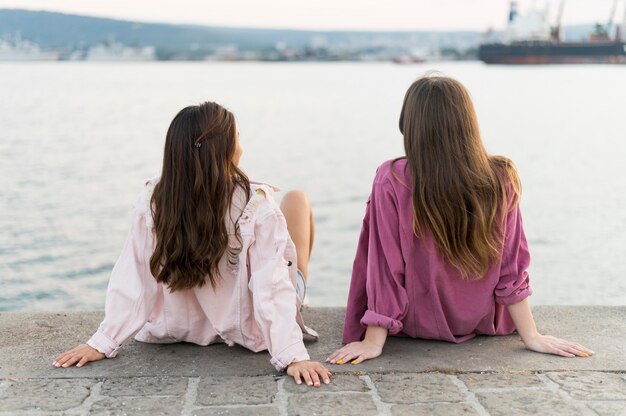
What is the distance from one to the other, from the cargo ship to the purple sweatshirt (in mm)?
78985

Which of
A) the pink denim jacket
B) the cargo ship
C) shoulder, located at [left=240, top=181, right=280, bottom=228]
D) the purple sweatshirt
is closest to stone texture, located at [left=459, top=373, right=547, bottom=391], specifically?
the purple sweatshirt

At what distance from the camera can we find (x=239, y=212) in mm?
3109

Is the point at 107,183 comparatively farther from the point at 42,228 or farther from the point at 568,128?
the point at 568,128

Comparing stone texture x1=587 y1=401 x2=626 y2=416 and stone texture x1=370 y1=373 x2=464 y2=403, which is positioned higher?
stone texture x1=587 y1=401 x2=626 y2=416

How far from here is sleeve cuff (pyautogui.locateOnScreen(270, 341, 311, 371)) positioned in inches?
115

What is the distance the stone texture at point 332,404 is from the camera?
2.58 m

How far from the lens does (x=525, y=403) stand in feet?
8.73

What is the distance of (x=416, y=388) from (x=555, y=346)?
2.32 ft

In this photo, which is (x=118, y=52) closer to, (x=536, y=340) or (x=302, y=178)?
(x=302, y=178)

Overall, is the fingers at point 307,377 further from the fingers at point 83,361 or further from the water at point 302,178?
the water at point 302,178

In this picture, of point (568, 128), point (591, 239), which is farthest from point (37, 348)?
point (568, 128)

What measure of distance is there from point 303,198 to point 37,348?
4.16 feet

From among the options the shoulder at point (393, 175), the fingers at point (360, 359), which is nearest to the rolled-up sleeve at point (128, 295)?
the fingers at point (360, 359)

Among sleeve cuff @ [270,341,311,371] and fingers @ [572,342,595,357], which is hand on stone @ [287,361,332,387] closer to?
sleeve cuff @ [270,341,311,371]
